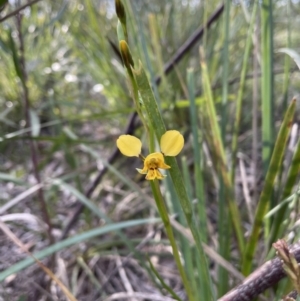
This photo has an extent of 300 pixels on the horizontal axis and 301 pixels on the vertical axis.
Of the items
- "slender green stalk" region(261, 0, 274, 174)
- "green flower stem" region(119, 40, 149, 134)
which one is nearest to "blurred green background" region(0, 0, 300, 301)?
"slender green stalk" region(261, 0, 274, 174)

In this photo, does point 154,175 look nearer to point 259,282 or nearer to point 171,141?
point 171,141

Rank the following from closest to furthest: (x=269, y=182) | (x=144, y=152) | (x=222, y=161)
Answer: (x=269, y=182) → (x=222, y=161) → (x=144, y=152)

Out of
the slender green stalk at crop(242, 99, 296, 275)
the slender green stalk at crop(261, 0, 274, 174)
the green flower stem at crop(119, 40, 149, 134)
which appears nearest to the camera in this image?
the green flower stem at crop(119, 40, 149, 134)

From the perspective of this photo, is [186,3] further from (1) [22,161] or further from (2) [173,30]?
(1) [22,161]

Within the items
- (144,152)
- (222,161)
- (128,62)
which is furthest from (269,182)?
(144,152)

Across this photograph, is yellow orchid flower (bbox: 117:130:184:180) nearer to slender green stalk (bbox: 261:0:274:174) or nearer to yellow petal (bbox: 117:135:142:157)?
yellow petal (bbox: 117:135:142:157)
